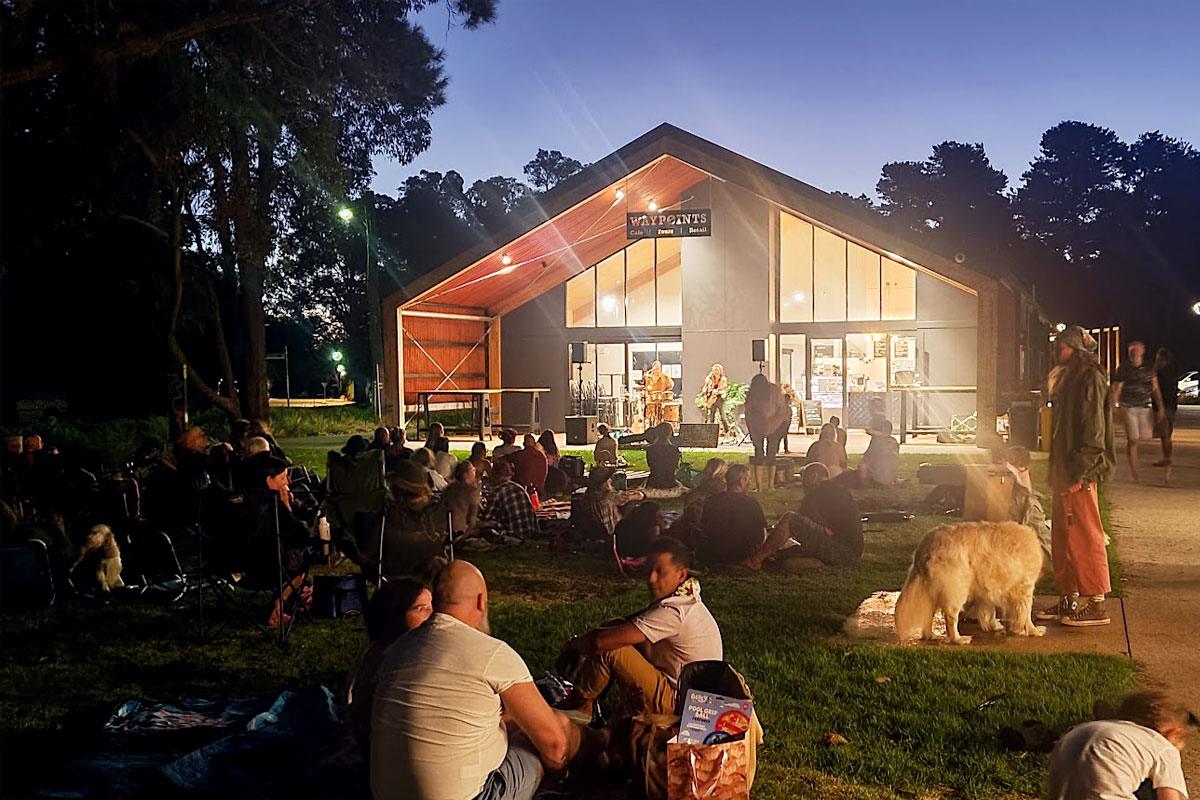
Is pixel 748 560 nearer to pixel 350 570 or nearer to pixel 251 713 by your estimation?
pixel 350 570

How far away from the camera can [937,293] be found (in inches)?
914

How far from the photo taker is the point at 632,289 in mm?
25969

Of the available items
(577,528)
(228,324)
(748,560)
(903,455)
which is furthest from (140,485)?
(228,324)

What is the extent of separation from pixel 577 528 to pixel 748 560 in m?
1.87

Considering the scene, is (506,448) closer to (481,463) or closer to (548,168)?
(481,463)

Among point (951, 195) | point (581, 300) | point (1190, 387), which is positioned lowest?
point (1190, 387)

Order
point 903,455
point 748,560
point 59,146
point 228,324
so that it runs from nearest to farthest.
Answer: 1. point 748,560
2. point 59,146
3. point 903,455
4. point 228,324

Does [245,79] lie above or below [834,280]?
above

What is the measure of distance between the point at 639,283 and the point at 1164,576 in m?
18.4

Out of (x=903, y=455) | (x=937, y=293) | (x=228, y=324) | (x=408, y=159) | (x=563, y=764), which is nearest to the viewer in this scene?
(x=563, y=764)

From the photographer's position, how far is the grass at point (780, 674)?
4.56m

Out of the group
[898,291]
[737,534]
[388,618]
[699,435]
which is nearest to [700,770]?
[388,618]

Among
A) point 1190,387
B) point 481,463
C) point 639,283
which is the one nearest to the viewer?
point 481,463

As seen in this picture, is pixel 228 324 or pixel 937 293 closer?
pixel 937 293
